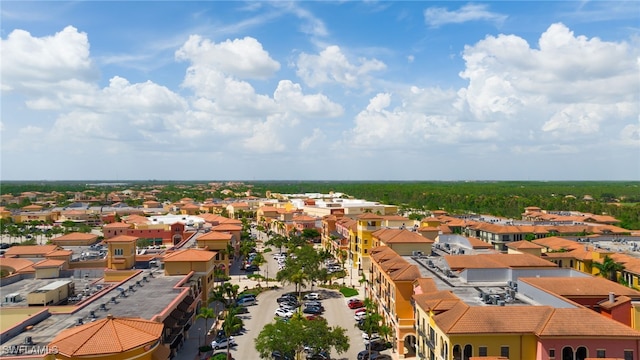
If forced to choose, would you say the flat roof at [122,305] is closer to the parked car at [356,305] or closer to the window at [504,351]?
the parked car at [356,305]

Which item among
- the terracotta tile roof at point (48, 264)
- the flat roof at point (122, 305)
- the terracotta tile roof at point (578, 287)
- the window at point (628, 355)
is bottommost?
the flat roof at point (122, 305)

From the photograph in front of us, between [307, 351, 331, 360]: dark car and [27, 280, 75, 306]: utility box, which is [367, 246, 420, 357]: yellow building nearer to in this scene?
[307, 351, 331, 360]: dark car

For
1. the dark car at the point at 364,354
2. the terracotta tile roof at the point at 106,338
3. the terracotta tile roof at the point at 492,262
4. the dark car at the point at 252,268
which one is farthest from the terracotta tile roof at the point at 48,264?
the terracotta tile roof at the point at 492,262

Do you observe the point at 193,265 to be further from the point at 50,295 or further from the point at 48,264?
the point at 48,264

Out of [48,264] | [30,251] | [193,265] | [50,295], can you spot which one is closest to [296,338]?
[193,265]

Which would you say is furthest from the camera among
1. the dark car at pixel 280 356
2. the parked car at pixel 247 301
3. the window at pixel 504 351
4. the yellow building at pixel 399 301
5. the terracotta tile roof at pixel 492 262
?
the parked car at pixel 247 301

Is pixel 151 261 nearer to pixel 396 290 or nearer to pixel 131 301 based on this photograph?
pixel 131 301

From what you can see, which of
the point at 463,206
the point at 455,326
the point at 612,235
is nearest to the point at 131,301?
the point at 455,326
